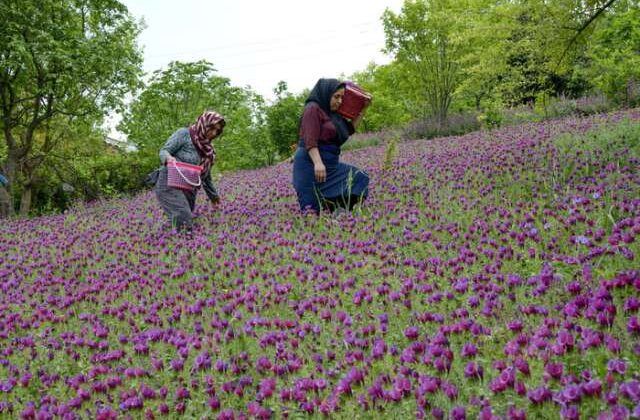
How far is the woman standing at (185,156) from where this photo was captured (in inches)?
280

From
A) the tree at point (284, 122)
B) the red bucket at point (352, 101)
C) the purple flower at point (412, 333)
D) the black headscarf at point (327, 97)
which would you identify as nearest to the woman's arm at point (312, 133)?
the black headscarf at point (327, 97)

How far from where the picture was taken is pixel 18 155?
1455 cm

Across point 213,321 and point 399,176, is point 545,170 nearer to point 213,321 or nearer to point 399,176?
point 399,176

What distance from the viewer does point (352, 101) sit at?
6.98 meters

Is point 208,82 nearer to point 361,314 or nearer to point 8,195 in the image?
point 8,195

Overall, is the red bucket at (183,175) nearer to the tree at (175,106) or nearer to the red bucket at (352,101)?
the red bucket at (352,101)

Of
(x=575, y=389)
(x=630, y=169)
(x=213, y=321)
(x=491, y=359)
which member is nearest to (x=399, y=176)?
(x=630, y=169)

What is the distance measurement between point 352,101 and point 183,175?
7.84 feet

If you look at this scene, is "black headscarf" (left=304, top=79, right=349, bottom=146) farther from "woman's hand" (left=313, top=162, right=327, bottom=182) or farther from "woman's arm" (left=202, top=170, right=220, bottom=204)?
Result: "woman's arm" (left=202, top=170, right=220, bottom=204)

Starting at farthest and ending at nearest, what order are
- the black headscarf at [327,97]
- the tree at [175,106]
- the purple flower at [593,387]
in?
1. the tree at [175,106]
2. the black headscarf at [327,97]
3. the purple flower at [593,387]

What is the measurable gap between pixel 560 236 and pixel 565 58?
512cm

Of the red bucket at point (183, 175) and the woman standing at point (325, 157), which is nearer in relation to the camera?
the woman standing at point (325, 157)

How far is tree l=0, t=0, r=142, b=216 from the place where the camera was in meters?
12.6

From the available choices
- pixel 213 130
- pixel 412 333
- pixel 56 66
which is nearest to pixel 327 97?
pixel 213 130
